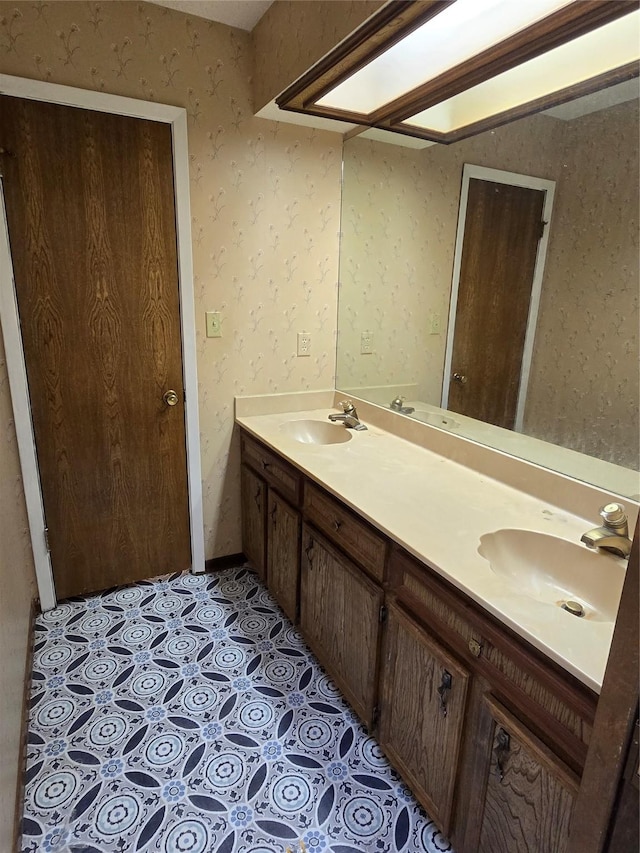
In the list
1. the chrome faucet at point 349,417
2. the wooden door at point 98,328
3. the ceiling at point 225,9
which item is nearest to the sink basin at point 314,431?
the chrome faucet at point 349,417

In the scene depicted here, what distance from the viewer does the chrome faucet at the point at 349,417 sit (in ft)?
7.80

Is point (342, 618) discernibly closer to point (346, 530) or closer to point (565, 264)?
point (346, 530)

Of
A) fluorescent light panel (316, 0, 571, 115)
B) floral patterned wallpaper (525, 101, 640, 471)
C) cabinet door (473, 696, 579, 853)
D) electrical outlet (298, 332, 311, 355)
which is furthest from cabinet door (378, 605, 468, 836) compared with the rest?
fluorescent light panel (316, 0, 571, 115)

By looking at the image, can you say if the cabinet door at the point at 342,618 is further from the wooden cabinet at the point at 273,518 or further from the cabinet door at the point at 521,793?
the cabinet door at the point at 521,793

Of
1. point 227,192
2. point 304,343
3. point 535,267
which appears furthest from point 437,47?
point 304,343

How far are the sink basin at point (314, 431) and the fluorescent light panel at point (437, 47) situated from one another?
141 centimetres

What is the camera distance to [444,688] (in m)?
1.20

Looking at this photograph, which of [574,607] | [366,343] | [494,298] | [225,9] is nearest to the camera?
[574,607]

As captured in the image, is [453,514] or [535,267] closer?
[453,514]

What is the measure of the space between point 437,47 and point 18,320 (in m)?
1.84

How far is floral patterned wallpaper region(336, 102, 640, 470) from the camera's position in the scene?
132 centimetres

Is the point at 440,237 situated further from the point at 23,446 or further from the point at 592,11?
the point at 23,446

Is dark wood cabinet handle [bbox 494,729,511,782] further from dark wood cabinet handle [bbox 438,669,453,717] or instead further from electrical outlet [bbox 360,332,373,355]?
electrical outlet [bbox 360,332,373,355]

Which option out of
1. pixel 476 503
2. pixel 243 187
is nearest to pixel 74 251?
pixel 243 187
